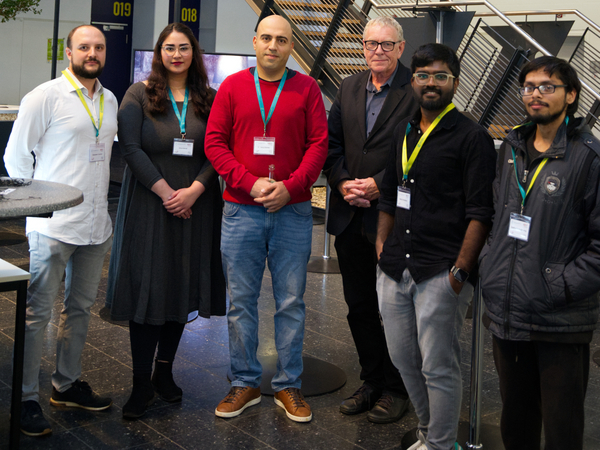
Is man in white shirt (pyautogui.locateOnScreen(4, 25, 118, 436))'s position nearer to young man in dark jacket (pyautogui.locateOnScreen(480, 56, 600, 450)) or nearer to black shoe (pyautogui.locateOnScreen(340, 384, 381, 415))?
black shoe (pyautogui.locateOnScreen(340, 384, 381, 415))

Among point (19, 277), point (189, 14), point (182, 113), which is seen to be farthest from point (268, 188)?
point (189, 14)

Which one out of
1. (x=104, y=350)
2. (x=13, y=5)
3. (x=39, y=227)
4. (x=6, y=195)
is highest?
(x=13, y=5)

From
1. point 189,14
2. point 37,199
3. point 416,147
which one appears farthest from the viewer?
point 189,14

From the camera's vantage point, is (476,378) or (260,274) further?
(260,274)

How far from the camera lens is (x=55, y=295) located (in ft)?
9.18

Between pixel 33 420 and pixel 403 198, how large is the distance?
1.74 meters

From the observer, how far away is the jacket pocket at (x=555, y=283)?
196 cm

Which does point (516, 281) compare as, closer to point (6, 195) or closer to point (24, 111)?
point (6, 195)

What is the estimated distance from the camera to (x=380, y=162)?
9.59ft

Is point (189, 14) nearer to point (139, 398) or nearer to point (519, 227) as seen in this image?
point (139, 398)

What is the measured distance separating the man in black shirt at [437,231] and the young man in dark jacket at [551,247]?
0.14 metres

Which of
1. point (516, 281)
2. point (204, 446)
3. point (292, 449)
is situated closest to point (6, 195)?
point (204, 446)

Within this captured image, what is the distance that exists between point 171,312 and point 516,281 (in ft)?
→ 5.24

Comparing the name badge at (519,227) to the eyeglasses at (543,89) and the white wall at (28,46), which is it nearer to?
the eyeglasses at (543,89)
